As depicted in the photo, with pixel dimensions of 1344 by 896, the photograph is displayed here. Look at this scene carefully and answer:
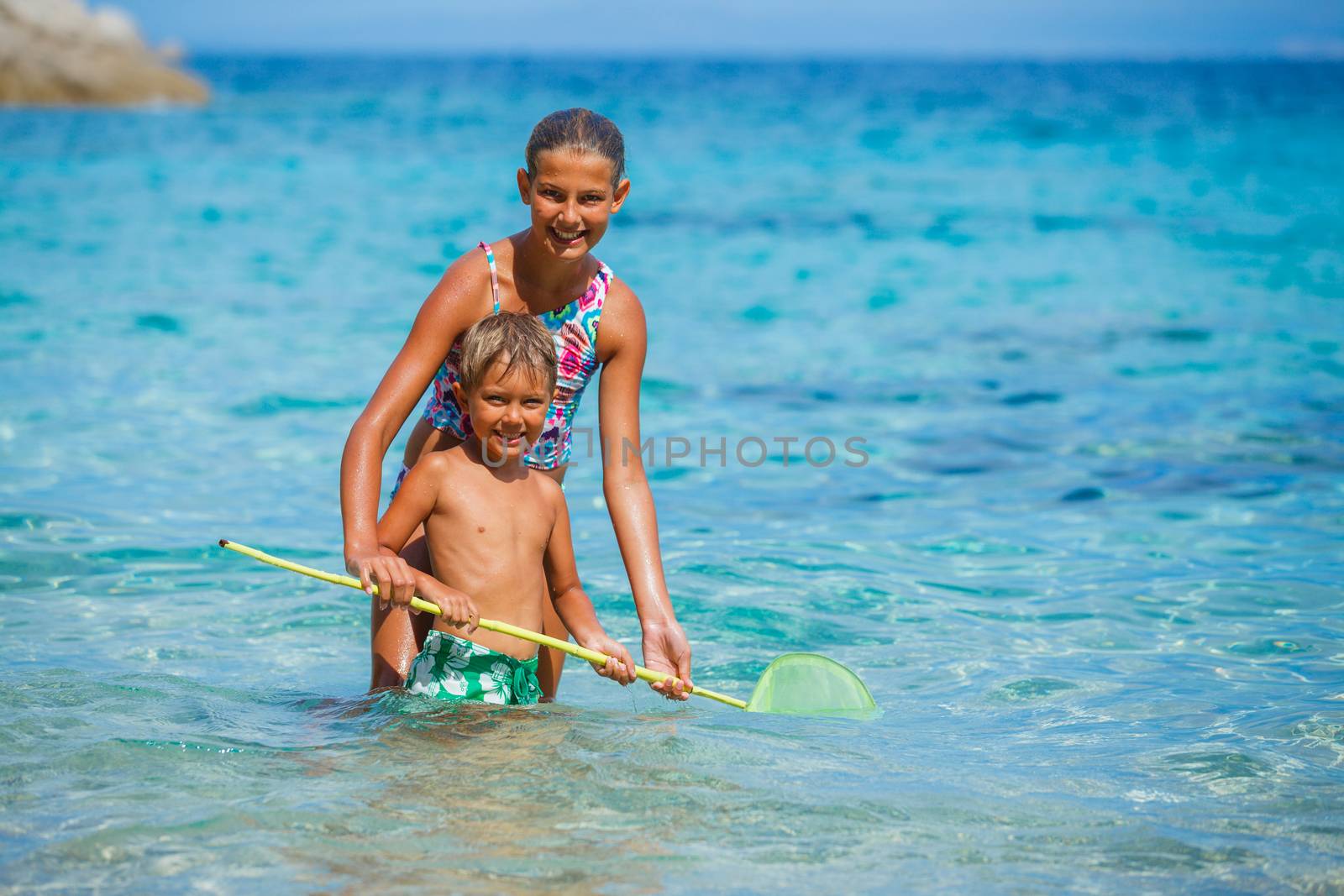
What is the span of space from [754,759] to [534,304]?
143cm

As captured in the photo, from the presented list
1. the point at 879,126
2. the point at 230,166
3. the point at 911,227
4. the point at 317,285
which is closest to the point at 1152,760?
the point at 317,285

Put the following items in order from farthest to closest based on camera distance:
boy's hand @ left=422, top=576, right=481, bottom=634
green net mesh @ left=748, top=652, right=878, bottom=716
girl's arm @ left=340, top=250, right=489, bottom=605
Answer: green net mesh @ left=748, top=652, right=878, bottom=716 → girl's arm @ left=340, top=250, right=489, bottom=605 → boy's hand @ left=422, top=576, right=481, bottom=634

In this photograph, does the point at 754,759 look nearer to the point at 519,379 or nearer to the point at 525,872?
the point at 525,872

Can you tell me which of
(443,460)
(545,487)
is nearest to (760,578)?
(545,487)

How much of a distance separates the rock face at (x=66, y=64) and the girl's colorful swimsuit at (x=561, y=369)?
117 feet

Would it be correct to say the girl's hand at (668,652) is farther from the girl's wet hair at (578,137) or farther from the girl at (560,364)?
the girl's wet hair at (578,137)

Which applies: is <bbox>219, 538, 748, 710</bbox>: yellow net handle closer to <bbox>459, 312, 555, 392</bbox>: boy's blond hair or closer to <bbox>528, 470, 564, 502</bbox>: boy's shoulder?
<bbox>528, 470, 564, 502</bbox>: boy's shoulder

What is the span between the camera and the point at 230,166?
A: 24.4 metres

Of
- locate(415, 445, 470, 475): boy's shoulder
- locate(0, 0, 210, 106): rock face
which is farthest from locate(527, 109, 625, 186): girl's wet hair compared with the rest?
locate(0, 0, 210, 106): rock face

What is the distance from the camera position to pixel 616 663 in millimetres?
3545

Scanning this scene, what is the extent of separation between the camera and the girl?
11.9 ft

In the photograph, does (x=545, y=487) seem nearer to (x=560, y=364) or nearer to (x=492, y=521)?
(x=492, y=521)

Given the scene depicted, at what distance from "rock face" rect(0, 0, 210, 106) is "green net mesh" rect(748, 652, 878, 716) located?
36.2 m

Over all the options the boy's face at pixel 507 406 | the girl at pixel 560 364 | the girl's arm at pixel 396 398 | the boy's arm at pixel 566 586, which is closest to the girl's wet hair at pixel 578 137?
the girl at pixel 560 364
